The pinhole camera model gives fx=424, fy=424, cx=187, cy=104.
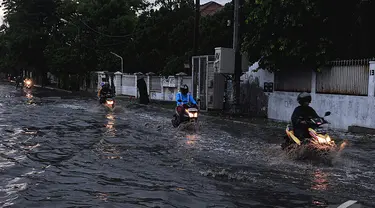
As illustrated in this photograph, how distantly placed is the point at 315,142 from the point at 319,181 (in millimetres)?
1422

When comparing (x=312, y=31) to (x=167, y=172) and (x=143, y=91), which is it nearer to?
(x=167, y=172)

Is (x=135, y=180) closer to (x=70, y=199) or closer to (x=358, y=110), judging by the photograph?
(x=70, y=199)

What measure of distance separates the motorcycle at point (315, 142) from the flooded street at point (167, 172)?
0.30 metres

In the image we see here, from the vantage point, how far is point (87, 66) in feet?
170

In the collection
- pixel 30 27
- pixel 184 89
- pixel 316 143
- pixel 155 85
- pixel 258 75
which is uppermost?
pixel 30 27

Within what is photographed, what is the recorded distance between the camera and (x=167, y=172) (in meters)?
7.93

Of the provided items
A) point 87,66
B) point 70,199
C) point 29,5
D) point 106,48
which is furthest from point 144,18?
point 70,199

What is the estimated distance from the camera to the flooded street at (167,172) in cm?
613

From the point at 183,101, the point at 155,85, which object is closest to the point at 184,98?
the point at 183,101

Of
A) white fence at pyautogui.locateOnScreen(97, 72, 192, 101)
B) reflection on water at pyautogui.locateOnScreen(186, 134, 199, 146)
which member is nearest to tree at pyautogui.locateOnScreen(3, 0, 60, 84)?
white fence at pyautogui.locateOnScreen(97, 72, 192, 101)

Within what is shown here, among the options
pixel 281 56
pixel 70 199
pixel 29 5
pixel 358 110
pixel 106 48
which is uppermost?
pixel 29 5

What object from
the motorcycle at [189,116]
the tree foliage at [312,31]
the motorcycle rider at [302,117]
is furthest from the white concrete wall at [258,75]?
the motorcycle rider at [302,117]

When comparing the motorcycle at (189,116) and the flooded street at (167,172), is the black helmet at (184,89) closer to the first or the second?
the motorcycle at (189,116)

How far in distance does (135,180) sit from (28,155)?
3.47 m
